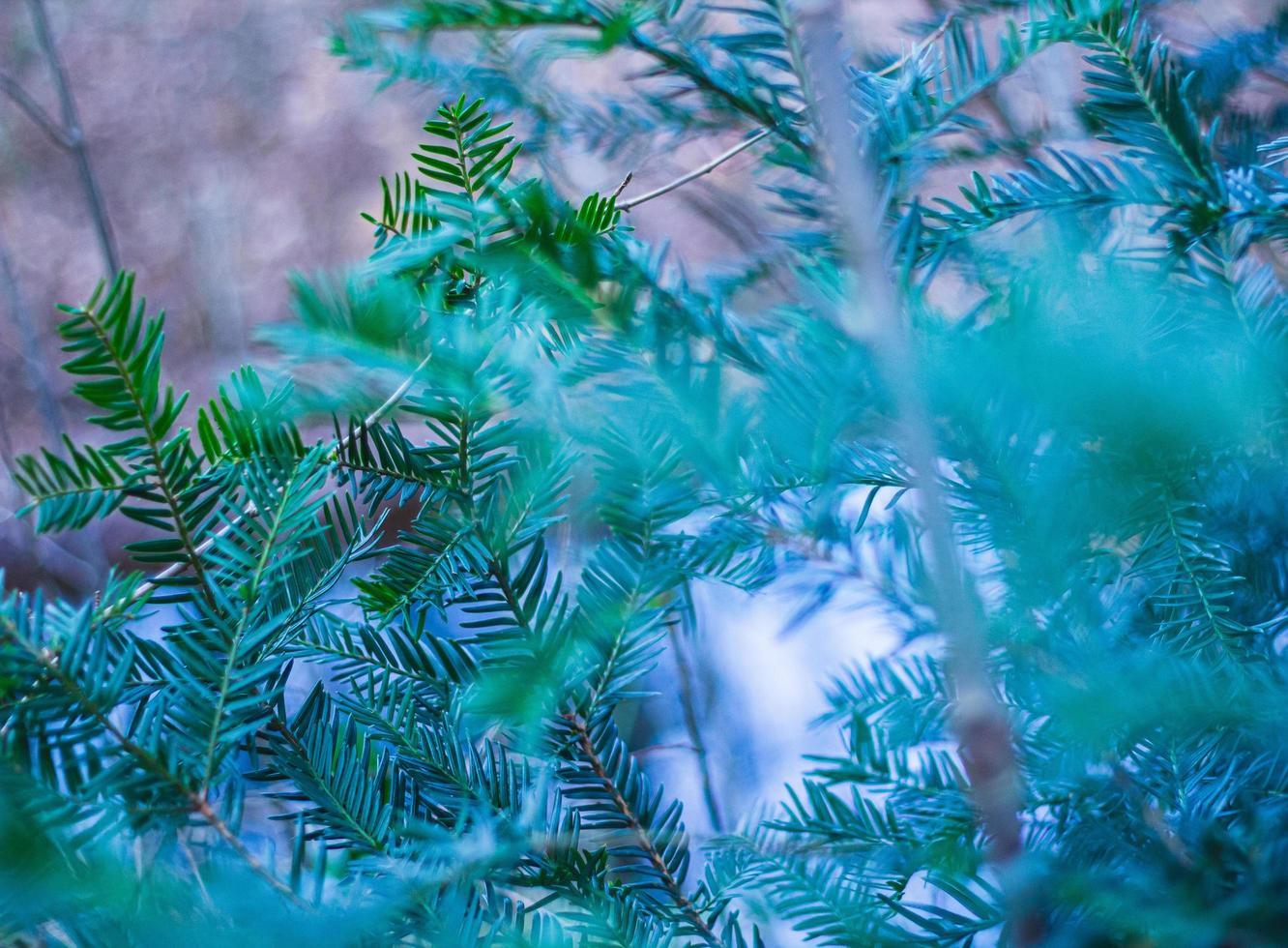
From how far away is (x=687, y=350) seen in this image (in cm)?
19

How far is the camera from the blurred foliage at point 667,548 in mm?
185

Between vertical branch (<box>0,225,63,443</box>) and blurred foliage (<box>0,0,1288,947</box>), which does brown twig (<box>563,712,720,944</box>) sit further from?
vertical branch (<box>0,225,63,443</box>)

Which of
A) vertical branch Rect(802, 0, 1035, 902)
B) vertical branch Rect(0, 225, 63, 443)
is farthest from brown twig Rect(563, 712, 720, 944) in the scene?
vertical branch Rect(0, 225, 63, 443)

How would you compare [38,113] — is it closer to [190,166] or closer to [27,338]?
[190,166]

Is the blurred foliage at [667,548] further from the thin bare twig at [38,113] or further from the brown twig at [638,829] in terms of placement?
the thin bare twig at [38,113]

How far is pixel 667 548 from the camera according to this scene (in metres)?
0.24

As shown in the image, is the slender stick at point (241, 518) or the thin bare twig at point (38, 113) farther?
the thin bare twig at point (38, 113)

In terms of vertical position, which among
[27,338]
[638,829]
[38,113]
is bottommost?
[638,829]

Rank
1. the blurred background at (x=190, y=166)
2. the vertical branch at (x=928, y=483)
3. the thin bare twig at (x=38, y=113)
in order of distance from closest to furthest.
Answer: the vertical branch at (x=928, y=483)
the thin bare twig at (x=38, y=113)
the blurred background at (x=190, y=166)

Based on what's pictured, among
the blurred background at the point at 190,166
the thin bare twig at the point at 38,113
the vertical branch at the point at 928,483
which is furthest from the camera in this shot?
the blurred background at the point at 190,166

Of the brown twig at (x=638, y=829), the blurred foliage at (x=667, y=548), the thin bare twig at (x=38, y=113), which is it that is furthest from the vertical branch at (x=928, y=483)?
the thin bare twig at (x=38, y=113)

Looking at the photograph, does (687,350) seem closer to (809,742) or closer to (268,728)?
(268,728)

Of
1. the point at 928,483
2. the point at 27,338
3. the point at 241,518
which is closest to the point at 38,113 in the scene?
the point at 27,338

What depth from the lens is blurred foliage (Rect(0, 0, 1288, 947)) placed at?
19cm
